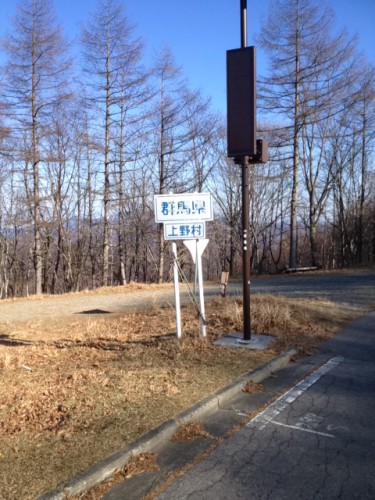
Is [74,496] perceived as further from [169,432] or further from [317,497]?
[317,497]

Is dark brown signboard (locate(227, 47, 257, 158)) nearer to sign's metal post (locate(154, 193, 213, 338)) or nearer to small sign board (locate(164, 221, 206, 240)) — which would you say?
sign's metal post (locate(154, 193, 213, 338))

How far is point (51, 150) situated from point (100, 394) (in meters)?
18.1

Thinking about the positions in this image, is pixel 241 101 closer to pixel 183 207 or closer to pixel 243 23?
pixel 243 23

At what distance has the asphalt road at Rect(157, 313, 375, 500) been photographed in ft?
8.40

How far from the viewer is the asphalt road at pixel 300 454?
101 inches

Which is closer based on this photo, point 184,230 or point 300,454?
point 300,454

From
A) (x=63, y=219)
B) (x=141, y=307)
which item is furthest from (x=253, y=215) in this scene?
(x=141, y=307)

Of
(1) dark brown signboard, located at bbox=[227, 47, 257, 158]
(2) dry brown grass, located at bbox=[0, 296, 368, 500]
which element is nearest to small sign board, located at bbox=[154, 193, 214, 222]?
(1) dark brown signboard, located at bbox=[227, 47, 257, 158]

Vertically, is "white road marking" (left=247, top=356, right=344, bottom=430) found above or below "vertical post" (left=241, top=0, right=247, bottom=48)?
below

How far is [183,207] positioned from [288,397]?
323cm

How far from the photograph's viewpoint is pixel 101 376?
463cm

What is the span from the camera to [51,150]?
19859 mm

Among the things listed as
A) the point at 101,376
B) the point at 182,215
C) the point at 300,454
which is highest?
the point at 182,215

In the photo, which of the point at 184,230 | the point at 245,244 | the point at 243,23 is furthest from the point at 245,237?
Result: the point at 243,23
